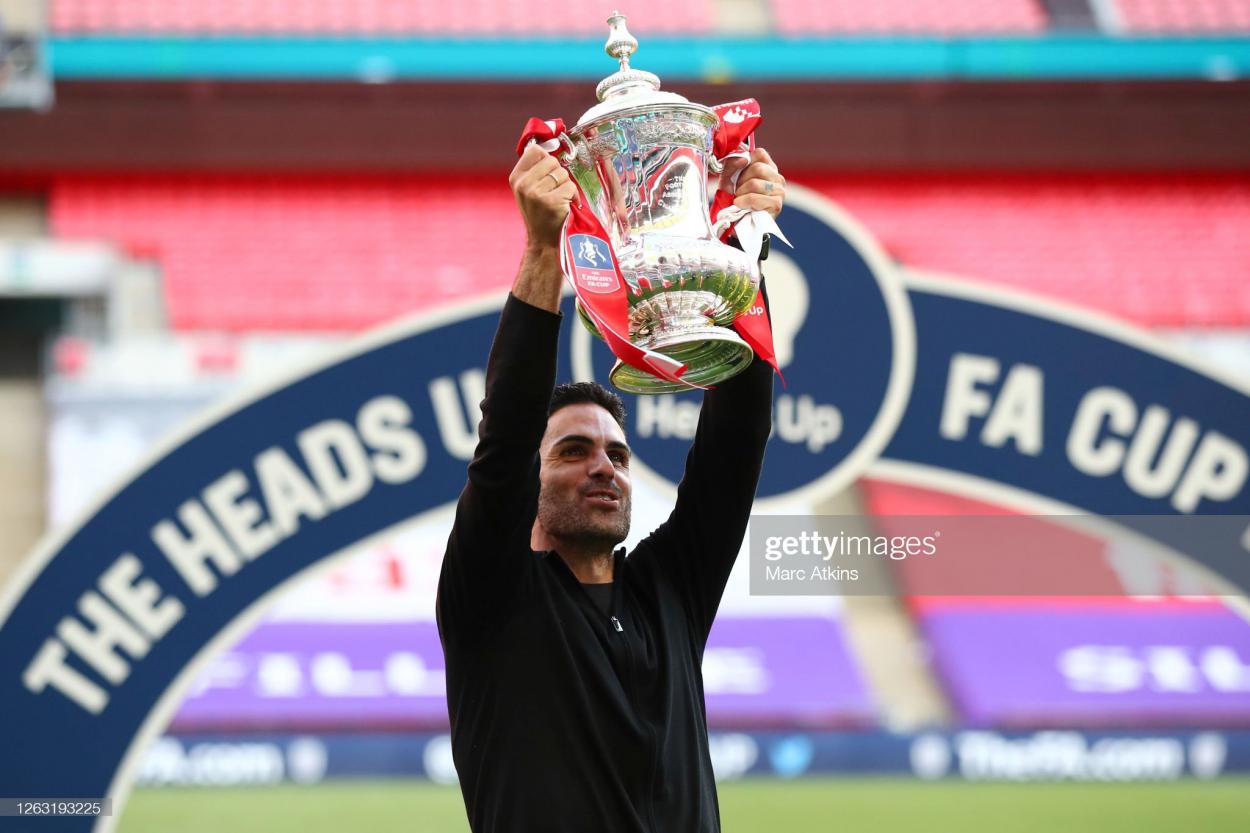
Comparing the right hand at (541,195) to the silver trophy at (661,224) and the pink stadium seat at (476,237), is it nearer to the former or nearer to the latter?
the silver trophy at (661,224)

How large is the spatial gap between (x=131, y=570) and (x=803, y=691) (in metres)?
3.51

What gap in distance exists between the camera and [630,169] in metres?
1.73

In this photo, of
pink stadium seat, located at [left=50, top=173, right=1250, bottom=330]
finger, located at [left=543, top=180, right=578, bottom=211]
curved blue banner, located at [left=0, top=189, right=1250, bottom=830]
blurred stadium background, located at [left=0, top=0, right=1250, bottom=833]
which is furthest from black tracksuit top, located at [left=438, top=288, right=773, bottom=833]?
pink stadium seat, located at [left=50, top=173, right=1250, bottom=330]

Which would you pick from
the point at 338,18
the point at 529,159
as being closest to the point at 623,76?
the point at 529,159

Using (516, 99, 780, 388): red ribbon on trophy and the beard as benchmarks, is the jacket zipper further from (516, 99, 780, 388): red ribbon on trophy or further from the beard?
(516, 99, 780, 388): red ribbon on trophy

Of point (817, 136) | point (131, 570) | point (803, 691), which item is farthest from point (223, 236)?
point (131, 570)

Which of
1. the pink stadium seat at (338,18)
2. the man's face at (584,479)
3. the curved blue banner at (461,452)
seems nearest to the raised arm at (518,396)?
the man's face at (584,479)

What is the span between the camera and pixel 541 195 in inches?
58.0

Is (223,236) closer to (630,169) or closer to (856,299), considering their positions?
(856,299)

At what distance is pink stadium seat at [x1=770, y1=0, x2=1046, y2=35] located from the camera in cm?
736

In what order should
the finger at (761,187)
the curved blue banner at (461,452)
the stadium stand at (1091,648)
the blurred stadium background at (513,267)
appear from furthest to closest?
1. the stadium stand at (1091,648)
2. the blurred stadium background at (513,267)
3. the curved blue banner at (461,452)
4. the finger at (761,187)

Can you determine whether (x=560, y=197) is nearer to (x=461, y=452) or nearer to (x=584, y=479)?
(x=584, y=479)

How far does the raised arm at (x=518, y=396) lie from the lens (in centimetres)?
147

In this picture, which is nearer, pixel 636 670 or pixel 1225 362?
pixel 636 670
